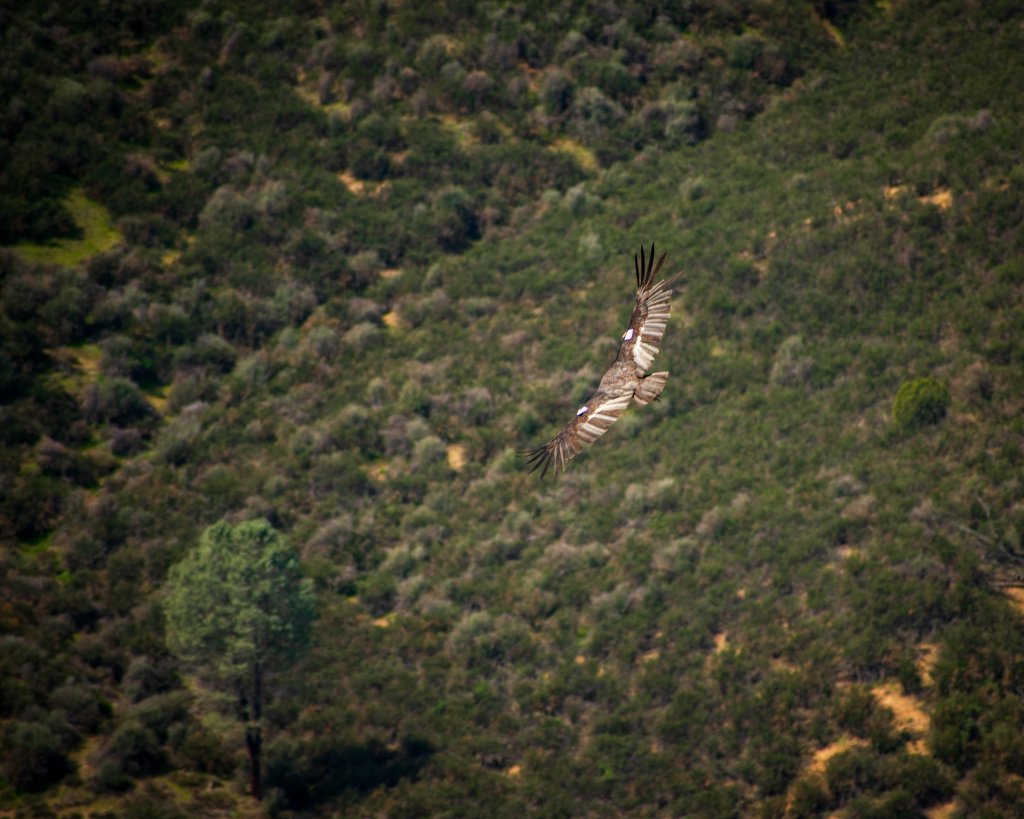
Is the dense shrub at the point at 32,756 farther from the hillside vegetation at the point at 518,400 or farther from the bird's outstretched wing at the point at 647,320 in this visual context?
the bird's outstretched wing at the point at 647,320

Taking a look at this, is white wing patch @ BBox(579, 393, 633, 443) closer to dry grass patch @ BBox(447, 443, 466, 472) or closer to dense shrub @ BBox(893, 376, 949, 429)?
dense shrub @ BBox(893, 376, 949, 429)

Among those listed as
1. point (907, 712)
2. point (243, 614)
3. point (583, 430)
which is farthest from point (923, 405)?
point (583, 430)

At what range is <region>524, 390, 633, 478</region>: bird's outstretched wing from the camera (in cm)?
2016

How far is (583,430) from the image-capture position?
20.5m

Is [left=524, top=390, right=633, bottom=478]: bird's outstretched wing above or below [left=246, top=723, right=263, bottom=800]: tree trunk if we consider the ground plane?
above

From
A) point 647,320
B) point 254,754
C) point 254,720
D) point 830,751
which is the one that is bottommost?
point 254,754

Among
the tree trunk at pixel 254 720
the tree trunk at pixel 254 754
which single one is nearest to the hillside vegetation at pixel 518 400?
the tree trunk at pixel 254 754

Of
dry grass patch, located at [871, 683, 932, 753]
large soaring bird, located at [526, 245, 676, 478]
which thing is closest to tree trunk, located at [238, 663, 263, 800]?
dry grass patch, located at [871, 683, 932, 753]

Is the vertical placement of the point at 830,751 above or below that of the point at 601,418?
below

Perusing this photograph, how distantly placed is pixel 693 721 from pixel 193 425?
28782 mm

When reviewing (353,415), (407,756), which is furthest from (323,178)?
(407,756)

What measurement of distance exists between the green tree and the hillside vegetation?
3.72 ft

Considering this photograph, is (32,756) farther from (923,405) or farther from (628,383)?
(923,405)

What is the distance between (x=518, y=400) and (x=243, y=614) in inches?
768
